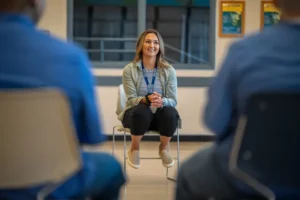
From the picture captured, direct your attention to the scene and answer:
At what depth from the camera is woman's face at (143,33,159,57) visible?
4.41 meters

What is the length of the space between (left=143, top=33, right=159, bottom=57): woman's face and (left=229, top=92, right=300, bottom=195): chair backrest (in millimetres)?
2822

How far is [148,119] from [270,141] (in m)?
2.56

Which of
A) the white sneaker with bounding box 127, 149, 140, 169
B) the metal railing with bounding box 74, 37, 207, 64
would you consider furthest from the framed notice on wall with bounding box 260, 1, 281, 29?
the white sneaker with bounding box 127, 149, 140, 169

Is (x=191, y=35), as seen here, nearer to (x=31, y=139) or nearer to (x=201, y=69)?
(x=201, y=69)

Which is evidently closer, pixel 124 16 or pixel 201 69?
pixel 201 69

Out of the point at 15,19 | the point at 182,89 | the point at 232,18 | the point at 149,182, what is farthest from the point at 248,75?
the point at 232,18

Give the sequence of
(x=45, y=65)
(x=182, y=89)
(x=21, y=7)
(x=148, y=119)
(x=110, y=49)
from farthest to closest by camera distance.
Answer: (x=110, y=49) → (x=182, y=89) → (x=148, y=119) → (x=21, y=7) → (x=45, y=65)

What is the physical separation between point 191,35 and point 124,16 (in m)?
0.98

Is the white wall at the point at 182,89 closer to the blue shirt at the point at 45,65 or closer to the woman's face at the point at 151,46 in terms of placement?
the woman's face at the point at 151,46

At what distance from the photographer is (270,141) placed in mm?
1601

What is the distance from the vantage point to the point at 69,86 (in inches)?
61.6

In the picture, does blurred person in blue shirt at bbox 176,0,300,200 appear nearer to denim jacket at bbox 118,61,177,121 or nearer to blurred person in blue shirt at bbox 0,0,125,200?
blurred person in blue shirt at bbox 0,0,125,200

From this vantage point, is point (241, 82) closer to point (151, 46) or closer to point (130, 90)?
point (130, 90)

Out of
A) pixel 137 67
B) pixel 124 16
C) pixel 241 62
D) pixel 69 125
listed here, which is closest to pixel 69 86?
pixel 69 125
